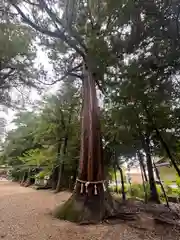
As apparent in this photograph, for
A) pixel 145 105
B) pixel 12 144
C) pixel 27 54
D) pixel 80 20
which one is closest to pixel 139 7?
pixel 80 20

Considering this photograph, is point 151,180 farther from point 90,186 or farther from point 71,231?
point 71,231

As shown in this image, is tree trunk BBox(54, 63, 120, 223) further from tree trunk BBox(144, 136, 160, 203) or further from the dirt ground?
tree trunk BBox(144, 136, 160, 203)

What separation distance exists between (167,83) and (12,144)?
11812mm

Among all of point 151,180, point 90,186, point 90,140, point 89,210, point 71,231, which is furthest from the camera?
point 151,180

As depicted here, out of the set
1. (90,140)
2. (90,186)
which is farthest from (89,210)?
(90,140)

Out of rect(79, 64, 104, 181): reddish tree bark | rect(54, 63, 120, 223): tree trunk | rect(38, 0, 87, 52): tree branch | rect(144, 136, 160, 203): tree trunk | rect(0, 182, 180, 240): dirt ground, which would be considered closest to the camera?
rect(0, 182, 180, 240): dirt ground

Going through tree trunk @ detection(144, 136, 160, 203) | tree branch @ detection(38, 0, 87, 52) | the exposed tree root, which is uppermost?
tree branch @ detection(38, 0, 87, 52)

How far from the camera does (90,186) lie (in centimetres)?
414

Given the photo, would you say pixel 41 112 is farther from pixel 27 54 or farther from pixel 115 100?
pixel 115 100

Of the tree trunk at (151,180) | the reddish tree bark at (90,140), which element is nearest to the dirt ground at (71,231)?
the reddish tree bark at (90,140)

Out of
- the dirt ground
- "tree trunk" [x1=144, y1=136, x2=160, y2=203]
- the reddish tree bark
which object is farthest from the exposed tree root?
"tree trunk" [x1=144, y1=136, x2=160, y2=203]

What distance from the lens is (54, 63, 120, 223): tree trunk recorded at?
12.6 feet

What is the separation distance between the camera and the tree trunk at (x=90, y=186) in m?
3.84

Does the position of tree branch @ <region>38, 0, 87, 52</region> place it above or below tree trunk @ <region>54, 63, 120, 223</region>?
above
